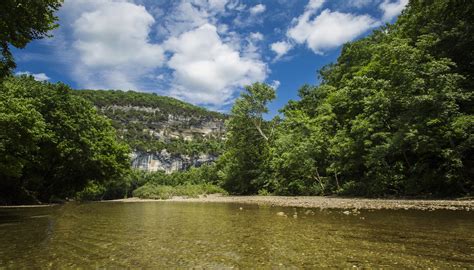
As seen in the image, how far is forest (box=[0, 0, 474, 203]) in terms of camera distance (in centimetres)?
1748

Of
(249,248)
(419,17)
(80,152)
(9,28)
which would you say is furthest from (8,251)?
(419,17)

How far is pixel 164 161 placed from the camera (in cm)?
17138

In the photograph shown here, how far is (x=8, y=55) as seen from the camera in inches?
456

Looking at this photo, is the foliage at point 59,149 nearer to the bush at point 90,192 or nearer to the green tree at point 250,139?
the bush at point 90,192

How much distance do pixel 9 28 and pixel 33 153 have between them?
23.2 meters

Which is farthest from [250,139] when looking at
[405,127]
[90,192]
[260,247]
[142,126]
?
[142,126]

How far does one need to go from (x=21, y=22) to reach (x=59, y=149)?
952 inches

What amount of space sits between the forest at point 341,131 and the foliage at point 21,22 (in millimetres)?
93

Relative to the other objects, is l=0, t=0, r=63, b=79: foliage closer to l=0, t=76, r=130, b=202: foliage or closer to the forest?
the forest

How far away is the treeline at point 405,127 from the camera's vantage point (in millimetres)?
17141

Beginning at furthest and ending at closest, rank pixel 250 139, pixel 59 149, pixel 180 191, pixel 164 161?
1. pixel 164 161
2. pixel 180 191
3. pixel 250 139
4. pixel 59 149

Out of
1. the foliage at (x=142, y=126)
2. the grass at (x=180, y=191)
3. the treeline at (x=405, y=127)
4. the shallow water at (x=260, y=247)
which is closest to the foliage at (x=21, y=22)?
the shallow water at (x=260, y=247)

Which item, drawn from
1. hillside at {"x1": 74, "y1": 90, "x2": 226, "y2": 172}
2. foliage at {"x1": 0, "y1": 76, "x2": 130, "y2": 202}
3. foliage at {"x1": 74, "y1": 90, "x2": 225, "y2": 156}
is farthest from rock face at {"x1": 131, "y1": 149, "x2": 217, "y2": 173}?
foliage at {"x1": 0, "y1": 76, "x2": 130, "y2": 202}

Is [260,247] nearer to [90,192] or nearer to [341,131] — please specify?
[341,131]
